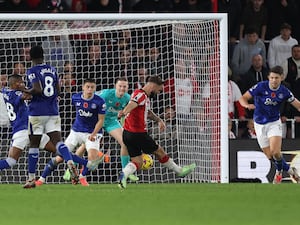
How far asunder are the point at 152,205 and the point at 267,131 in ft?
19.1

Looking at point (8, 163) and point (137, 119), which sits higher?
point (137, 119)

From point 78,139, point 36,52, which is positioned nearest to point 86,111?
point 78,139

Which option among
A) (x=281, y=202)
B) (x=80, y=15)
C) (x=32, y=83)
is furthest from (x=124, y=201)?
(x=80, y=15)

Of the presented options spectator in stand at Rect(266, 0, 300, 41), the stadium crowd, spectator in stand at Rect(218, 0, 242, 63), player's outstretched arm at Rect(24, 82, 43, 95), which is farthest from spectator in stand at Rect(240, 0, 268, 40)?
player's outstretched arm at Rect(24, 82, 43, 95)

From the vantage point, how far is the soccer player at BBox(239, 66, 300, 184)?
18406 millimetres

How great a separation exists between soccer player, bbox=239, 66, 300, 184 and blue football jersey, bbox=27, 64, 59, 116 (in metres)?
3.38

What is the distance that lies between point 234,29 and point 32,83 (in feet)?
27.3

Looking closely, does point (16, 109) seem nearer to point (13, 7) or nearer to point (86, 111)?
point (86, 111)

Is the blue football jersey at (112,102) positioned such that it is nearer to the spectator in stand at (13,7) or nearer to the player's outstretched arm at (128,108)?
the player's outstretched arm at (128,108)

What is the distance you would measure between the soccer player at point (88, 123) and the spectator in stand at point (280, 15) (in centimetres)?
612

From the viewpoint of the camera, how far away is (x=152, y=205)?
13133 millimetres

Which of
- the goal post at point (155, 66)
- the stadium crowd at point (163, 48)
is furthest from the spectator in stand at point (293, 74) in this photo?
the goal post at point (155, 66)

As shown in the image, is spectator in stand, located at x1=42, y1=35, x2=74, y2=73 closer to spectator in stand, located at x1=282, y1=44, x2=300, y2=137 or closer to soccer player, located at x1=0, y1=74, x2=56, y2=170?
soccer player, located at x1=0, y1=74, x2=56, y2=170

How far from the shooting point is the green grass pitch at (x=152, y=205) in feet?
37.3
